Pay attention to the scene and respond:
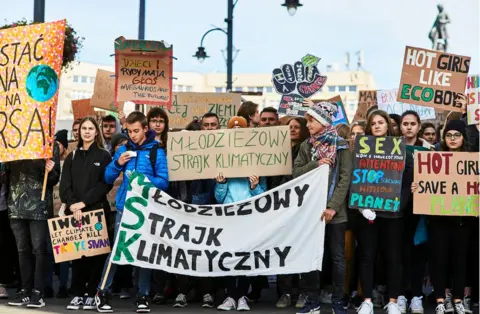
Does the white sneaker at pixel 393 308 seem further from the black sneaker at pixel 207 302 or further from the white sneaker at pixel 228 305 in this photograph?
the black sneaker at pixel 207 302

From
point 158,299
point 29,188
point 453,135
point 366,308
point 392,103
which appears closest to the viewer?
point 366,308

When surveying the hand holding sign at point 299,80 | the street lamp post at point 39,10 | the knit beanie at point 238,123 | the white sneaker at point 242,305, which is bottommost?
the white sneaker at point 242,305

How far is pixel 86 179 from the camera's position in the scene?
822 centimetres

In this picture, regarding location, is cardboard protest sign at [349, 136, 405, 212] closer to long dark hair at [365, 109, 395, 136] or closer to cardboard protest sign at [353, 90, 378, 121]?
long dark hair at [365, 109, 395, 136]

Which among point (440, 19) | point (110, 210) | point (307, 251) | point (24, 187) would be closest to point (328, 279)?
point (307, 251)

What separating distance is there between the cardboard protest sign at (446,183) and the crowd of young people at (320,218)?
0.50 ft

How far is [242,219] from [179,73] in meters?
99.0

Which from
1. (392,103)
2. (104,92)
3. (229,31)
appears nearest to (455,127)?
(392,103)

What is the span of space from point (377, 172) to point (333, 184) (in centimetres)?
44

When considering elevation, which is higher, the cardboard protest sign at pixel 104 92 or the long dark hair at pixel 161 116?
the cardboard protest sign at pixel 104 92

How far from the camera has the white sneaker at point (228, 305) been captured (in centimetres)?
822

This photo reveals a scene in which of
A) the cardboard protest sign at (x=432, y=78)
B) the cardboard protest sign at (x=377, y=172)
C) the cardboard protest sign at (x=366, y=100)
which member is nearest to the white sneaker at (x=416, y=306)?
the cardboard protest sign at (x=377, y=172)

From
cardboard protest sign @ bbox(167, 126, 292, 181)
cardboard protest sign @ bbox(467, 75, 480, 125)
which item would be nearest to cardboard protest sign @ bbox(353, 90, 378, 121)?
cardboard protest sign @ bbox(467, 75, 480, 125)

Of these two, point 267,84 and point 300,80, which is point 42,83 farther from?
point 267,84
